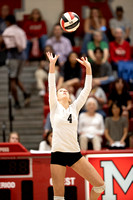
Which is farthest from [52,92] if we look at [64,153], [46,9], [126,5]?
[126,5]

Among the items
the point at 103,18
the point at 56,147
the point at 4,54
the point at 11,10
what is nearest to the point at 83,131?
the point at 4,54

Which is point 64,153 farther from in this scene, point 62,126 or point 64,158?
point 62,126

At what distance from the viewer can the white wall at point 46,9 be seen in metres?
13.3

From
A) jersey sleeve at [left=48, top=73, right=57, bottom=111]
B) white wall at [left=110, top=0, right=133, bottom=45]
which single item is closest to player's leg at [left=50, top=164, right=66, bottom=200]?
jersey sleeve at [left=48, top=73, right=57, bottom=111]

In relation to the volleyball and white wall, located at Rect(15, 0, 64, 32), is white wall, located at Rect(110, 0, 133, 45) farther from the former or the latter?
the volleyball

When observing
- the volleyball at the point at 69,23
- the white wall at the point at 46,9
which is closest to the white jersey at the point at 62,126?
the volleyball at the point at 69,23

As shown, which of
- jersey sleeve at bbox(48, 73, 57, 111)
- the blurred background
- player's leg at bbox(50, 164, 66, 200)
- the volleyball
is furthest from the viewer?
the blurred background

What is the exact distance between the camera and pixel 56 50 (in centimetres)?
1166

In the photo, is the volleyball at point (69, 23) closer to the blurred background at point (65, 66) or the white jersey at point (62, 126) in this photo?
the white jersey at point (62, 126)

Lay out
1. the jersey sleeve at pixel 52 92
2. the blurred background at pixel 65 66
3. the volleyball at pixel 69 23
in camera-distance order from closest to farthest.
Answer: the jersey sleeve at pixel 52 92 → the volleyball at pixel 69 23 → the blurred background at pixel 65 66

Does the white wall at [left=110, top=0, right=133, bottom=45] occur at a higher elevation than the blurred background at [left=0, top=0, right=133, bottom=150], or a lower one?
higher

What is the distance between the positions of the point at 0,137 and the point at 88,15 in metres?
5.06

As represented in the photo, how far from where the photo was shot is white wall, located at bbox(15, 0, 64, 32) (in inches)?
524

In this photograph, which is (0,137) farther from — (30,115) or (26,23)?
(26,23)
